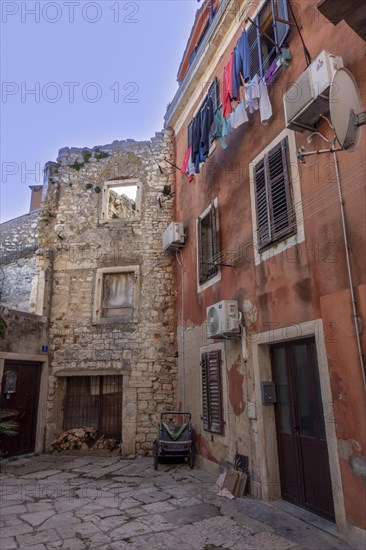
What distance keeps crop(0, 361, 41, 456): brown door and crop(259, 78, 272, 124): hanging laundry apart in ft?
23.0

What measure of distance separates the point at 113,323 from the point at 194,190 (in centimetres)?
373

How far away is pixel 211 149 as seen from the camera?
7797 mm

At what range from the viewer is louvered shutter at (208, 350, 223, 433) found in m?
6.38

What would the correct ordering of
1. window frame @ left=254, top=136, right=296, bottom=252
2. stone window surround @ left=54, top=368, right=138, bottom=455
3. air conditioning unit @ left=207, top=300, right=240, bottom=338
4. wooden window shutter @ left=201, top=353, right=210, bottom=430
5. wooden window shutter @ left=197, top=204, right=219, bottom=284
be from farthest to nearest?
stone window surround @ left=54, top=368, right=138, bottom=455 → wooden window shutter @ left=197, top=204, right=219, bottom=284 → wooden window shutter @ left=201, top=353, right=210, bottom=430 → air conditioning unit @ left=207, top=300, right=240, bottom=338 → window frame @ left=254, top=136, right=296, bottom=252

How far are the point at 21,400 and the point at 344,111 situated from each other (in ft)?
27.0

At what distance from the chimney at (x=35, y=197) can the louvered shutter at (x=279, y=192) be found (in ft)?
54.6

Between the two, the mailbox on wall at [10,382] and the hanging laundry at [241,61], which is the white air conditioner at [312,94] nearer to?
the hanging laundry at [241,61]

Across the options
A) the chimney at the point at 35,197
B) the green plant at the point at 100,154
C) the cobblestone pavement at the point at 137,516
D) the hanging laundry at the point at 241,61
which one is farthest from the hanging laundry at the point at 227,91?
the chimney at the point at 35,197

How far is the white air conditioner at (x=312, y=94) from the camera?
3.98 metres

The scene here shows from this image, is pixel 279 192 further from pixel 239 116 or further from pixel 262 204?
pixel 239 116

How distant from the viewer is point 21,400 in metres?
8.33

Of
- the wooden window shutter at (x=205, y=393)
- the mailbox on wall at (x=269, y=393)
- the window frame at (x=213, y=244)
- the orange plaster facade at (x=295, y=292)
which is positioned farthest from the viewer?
the window frame at (x=213, y=244)

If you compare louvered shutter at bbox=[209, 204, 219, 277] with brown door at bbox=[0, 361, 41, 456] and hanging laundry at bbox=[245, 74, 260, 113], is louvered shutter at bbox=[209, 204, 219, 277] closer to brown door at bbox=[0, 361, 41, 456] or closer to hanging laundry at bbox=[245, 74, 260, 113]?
hanging laundry at bbox=[245, 74, 260, 113]

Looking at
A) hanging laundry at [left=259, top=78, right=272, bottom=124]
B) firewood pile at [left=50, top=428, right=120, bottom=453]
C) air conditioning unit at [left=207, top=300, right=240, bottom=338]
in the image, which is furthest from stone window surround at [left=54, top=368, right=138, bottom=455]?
hanging laundry at [left=259, top=78, right=272, bottom=124]
